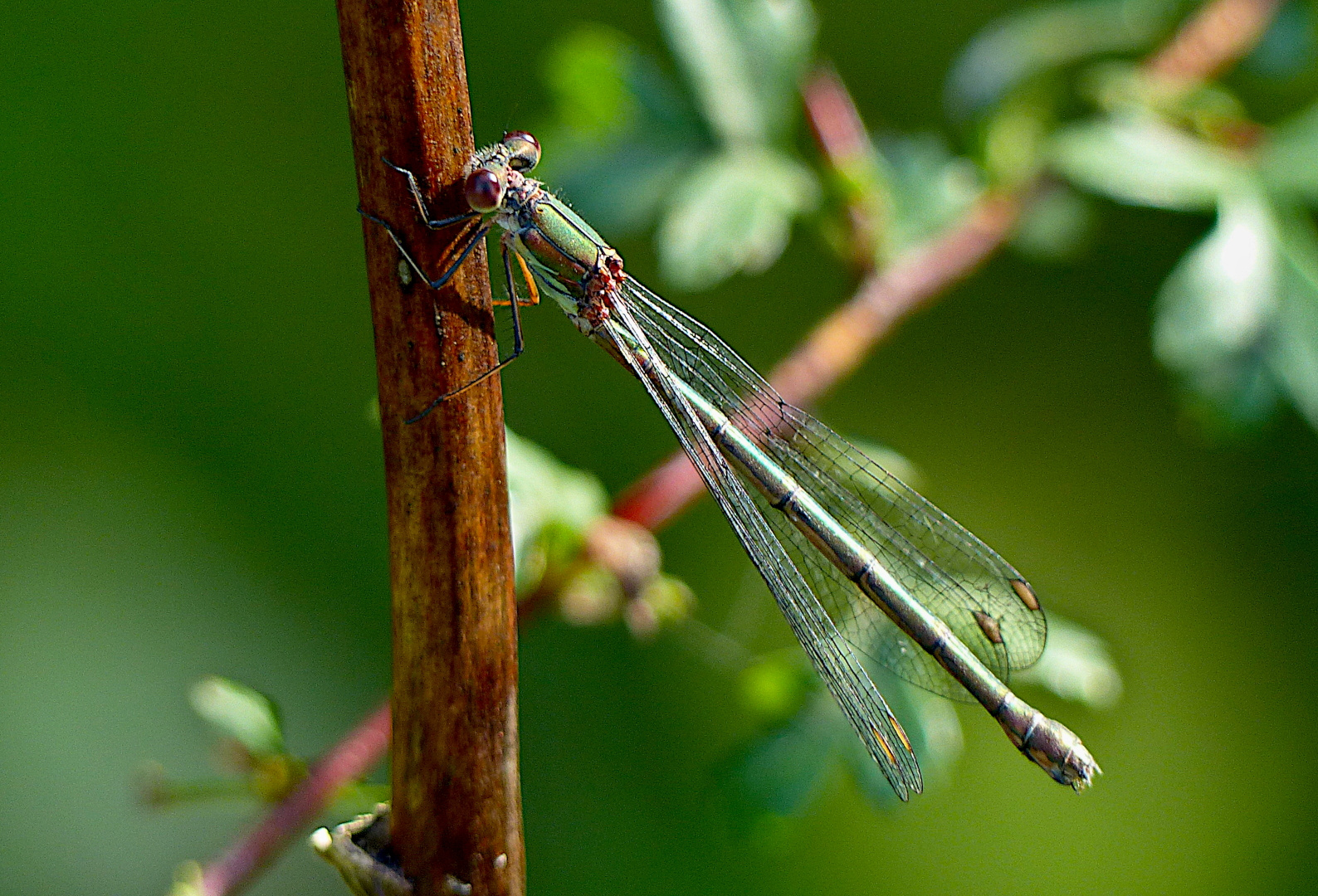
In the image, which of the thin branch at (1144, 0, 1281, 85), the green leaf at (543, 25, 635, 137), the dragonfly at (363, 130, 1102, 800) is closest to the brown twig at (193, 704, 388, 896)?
the dragonfly at (363, 130, 1102, 800)

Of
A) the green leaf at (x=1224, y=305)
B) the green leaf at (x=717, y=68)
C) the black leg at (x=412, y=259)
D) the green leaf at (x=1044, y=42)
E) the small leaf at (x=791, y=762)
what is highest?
the green leaf at (x=1044, y=42)

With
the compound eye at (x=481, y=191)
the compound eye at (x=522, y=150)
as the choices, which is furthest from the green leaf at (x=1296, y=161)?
the compound eye at (x=481, y=191)

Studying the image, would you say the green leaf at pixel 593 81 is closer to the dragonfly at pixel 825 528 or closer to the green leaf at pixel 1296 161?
the dragonfly at pixel 825 528

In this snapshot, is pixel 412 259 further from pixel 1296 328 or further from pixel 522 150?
pixel 1296 328

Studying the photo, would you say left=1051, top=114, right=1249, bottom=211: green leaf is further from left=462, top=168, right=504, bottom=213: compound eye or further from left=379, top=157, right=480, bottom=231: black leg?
left=379, top=157, right=480, bottom=231: black leg

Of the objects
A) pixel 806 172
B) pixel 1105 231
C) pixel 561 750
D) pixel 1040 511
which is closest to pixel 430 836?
pixel 806 172

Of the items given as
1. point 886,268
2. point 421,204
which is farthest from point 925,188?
point 421,204

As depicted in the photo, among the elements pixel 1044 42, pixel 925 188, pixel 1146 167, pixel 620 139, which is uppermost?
pixel 1044 42
